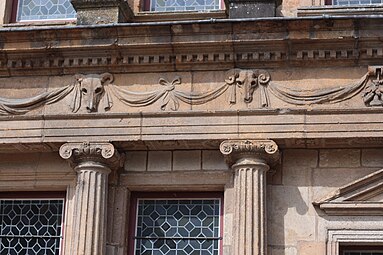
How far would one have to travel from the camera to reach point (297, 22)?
35.9ft

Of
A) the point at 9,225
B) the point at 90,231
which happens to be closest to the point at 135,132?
the point at 90,231

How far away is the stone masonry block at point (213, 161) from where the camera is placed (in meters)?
11.2

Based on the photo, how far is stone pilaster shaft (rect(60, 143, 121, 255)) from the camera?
10.7 meters

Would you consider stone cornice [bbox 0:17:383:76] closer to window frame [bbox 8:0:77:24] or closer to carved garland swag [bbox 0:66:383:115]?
carved garland swag [bbox 0:66:383:115]

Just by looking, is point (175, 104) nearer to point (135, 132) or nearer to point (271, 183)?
point (135, 132)

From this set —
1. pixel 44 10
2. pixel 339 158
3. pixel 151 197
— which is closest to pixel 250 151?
pixel 339 158

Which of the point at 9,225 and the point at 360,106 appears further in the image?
the point at 9,225

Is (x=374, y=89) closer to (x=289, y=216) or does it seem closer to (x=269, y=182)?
(x=269, y=182)

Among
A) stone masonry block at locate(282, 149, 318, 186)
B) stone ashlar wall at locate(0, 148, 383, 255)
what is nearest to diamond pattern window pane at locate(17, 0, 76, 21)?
stone ashlar wall at locate(0, 148, 383, 255)

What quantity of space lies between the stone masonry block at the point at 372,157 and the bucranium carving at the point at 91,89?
3213 mm

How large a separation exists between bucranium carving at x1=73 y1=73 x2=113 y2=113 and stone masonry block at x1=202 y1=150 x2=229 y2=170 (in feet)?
4.81

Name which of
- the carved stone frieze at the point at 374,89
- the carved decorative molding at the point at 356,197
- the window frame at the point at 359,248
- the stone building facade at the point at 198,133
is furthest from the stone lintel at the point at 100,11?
the window frame at the point at 359,248

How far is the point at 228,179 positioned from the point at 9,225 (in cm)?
283

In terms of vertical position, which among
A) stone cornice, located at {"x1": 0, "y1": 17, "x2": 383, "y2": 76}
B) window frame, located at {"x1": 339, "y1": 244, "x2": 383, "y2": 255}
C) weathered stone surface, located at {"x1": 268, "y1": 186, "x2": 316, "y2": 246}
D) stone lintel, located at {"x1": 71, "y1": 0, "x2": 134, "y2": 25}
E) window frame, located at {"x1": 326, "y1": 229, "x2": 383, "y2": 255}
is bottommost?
window frame, located at {"x1": 339, "y1": 244, "x2": 383, "y2": 255}
